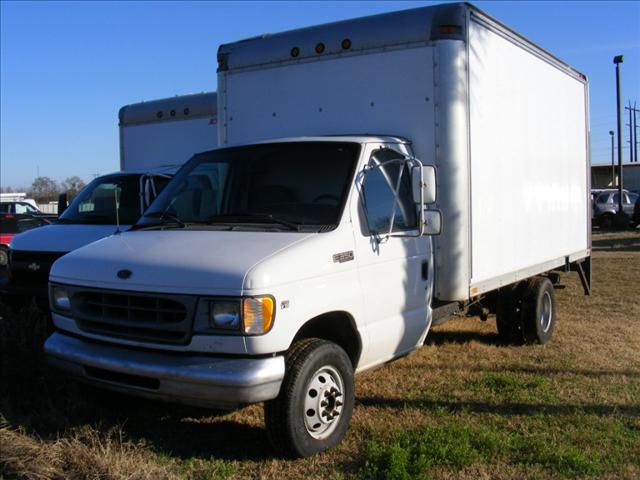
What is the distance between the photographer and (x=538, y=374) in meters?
6.51

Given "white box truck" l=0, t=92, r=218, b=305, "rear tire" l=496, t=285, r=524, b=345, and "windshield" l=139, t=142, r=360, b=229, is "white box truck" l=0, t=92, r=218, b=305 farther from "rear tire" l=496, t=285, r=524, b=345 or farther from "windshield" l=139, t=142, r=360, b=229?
"rear tire" l=496, t=285, r=524, b=345

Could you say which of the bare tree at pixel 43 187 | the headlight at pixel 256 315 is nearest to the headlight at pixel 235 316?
the headlight at pixel 256 315

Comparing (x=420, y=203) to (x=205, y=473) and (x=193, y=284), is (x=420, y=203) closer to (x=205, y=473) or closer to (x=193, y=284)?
(x=193, y=284)

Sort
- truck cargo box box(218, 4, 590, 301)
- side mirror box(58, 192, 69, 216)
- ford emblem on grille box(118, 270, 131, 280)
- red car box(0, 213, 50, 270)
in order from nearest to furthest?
ford emblem on grille box(118, 270, 131, 280), truck cargo box box(218, 4, 590, 301), side mirror box(58, 192, 69, 216), red car box(0, 213, 50, 270)

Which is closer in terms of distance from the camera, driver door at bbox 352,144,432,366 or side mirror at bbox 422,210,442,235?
driver door at bbox 352,144,432,366

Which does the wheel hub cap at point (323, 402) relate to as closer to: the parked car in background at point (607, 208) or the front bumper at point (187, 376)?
the front bumper at point (187, 376)

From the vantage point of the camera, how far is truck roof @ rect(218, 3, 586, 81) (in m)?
5.73

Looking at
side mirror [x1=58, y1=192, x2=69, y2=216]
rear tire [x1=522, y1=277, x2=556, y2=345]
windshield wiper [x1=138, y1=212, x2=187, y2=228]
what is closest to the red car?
side mirror [x1=58, y1=192, x2=69, y2=216]

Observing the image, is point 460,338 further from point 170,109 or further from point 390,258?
point 170,109

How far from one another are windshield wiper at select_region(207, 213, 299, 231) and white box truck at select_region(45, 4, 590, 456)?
2 centimetres

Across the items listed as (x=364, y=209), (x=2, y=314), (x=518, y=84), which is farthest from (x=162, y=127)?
(x=364, y=209)

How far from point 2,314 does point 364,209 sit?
3.80 m

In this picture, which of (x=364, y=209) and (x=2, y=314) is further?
(x=2, y=314)

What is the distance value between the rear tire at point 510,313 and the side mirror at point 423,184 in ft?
10.3
